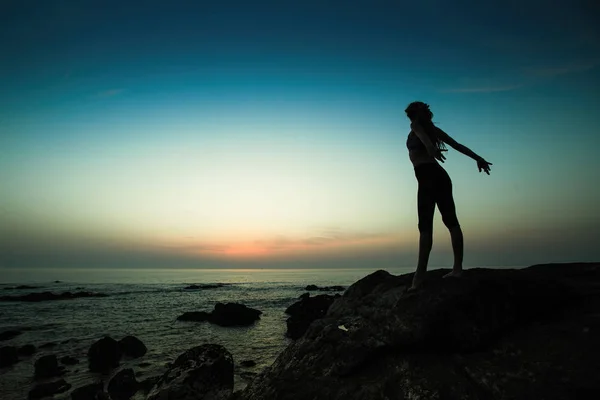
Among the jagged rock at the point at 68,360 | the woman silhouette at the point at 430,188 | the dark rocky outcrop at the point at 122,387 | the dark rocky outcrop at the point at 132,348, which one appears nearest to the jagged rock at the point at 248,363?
the dark rocky outcrop at the point at 122,387

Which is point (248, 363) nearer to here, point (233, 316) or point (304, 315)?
point (304, 315)

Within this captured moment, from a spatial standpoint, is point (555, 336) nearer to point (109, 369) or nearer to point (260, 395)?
point (260, 395)

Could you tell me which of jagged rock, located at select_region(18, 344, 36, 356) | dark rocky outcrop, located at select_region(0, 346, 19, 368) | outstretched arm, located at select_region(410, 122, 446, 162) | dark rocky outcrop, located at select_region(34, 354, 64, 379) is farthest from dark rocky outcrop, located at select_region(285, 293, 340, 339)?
outstretched arm, located at select_region(410, 122, 446, 162)

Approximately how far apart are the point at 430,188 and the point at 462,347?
7.91 feet

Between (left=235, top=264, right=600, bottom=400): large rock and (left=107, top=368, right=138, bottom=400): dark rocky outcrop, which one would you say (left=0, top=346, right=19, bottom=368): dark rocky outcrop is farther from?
(left=235, top=264, right=600, bottom=400): large rock

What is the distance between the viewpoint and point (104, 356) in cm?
1555

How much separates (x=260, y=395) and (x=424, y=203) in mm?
4241

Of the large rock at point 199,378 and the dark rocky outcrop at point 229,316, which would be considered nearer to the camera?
the large rock at point 199,378

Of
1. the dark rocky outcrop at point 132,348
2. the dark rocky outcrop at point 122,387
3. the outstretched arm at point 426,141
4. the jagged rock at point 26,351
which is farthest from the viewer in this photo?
the jagged rock at point 26,351

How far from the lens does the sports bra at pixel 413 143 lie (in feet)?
18.7

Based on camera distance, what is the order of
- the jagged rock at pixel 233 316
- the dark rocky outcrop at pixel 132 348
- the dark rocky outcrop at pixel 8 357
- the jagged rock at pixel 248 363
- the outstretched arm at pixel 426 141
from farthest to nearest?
the jagged rock at pixel 233 316
the dark rocky outcrop at pixel 132 348
the dark rocky outcrop at pixel 8 357
the jagged rock at pixel 248 363
the outstretched arm at pixel 426 141

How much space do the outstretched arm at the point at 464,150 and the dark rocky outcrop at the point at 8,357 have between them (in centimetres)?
2090

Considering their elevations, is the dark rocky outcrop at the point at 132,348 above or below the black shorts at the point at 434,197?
below

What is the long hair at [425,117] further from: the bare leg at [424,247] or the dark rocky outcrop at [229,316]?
the dark rocky outcrop at [229,316]
